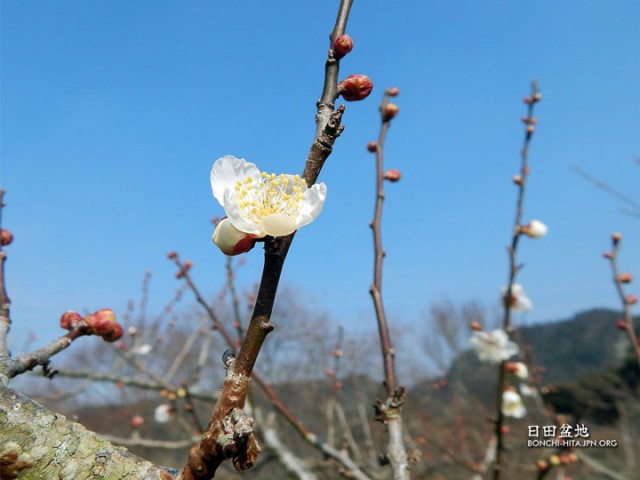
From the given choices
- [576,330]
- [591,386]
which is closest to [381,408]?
[591,386]

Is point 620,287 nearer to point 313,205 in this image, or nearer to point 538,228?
point 538,228

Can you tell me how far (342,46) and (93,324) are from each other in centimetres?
74

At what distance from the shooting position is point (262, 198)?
804 millimetres

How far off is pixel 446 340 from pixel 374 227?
1036 inches

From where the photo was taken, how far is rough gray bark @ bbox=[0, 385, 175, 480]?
1.85 ft

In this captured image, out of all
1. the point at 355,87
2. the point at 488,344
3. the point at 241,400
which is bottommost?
the point at 241,400

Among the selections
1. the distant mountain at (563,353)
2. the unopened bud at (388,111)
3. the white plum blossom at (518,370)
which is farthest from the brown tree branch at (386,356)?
the distant mountain at (563,353)

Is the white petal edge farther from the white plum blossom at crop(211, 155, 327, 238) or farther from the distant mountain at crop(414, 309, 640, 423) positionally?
the distant mountain at crop(414, 309, 640, 423)

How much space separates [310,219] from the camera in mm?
714

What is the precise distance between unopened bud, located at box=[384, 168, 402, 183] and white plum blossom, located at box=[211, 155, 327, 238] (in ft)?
3.50

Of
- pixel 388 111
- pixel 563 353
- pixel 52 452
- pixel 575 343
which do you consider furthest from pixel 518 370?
pixel 575 343

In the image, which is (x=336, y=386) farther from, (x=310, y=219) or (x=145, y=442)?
(x=310, y=219)

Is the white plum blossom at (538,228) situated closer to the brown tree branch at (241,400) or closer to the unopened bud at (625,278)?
the unopened bud at (625,278)

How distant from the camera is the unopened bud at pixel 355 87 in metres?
0.73
